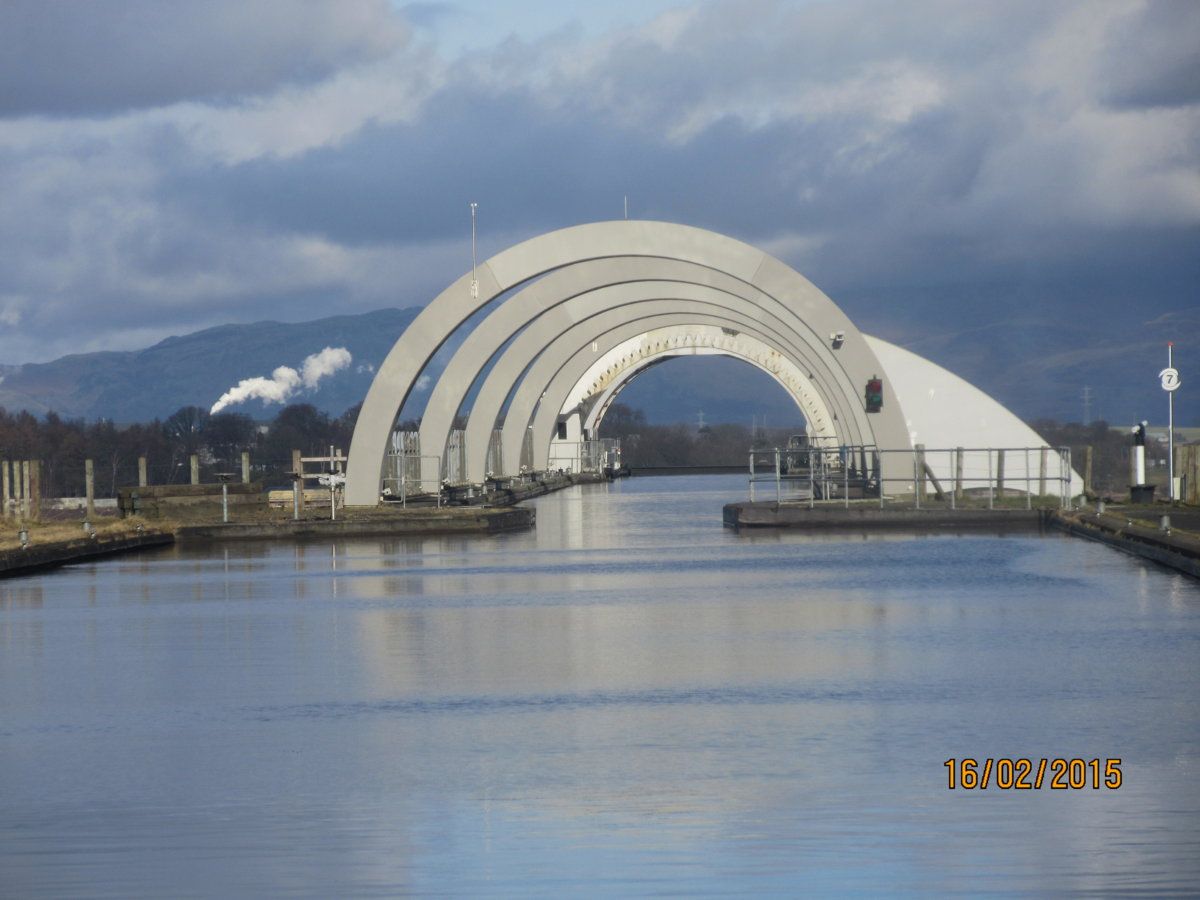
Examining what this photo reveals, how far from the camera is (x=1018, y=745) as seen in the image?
29.3 feet

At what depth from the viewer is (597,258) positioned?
1368 inches

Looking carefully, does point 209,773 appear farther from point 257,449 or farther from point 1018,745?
point 257,449

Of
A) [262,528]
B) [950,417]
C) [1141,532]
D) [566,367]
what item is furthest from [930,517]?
[566,367]

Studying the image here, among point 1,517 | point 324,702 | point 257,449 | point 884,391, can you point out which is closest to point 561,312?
point 884,391

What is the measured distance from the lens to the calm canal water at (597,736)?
21.9 feet

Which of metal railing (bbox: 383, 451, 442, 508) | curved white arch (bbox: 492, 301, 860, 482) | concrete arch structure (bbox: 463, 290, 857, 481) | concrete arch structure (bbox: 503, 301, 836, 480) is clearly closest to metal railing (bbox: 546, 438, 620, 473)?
concrete arch structure (bbox: 503, 301, 836, 480)

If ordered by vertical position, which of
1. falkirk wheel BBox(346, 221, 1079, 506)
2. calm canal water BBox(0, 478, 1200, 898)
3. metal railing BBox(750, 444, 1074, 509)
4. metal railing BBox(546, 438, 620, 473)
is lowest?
calm canal water BBox(0, 478, 1200, 898)

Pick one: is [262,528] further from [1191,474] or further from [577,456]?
[577,456]

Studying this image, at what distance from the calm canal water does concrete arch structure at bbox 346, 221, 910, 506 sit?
15.2 metres

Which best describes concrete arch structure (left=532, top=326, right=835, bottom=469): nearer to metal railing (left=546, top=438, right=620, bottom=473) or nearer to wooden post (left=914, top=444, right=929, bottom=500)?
metal railing (left=546, top=438, right=620, bottom=473)

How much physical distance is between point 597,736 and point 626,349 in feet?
190

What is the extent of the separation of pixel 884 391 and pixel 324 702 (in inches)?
985

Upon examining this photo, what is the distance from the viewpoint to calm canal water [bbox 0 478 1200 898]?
263 inches

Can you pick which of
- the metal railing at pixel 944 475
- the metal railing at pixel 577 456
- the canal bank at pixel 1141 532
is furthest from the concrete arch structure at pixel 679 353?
the canal bank at pixel 1141 532
